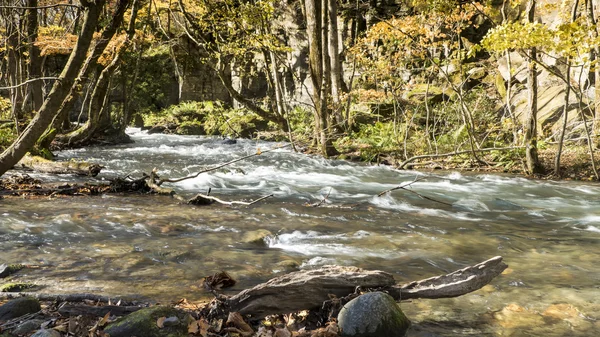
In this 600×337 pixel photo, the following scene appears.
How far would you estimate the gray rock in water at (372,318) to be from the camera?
249cm

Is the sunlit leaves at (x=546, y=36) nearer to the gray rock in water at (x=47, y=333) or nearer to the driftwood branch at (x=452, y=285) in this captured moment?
the driftwood branch at (x=452, y=285)

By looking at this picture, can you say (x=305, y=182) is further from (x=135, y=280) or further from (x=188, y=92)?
(x=188, y=92)

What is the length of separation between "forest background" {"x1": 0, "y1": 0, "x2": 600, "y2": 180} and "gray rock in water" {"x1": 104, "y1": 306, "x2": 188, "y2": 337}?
3.54 meters

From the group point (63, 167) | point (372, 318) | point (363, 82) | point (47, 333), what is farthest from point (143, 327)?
point (363, 82)

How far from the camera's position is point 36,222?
5.15 m

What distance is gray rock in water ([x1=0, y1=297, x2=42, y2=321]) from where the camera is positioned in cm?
246

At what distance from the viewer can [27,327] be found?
2.32 metres

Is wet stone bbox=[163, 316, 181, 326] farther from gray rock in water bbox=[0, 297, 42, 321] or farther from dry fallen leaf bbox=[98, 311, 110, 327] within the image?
gray rock in water bbox=[0, 297, 42, 321]

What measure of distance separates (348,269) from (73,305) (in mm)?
1753

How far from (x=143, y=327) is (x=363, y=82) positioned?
20.2 metres

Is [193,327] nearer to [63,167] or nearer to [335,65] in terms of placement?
[63,167]

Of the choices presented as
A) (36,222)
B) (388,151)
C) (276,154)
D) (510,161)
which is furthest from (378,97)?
(36,222)

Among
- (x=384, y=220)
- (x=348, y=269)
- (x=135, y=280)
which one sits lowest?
(x=384, y=220)

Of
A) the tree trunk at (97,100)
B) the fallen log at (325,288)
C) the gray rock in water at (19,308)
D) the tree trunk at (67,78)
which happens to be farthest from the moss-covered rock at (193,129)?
the fallen log at (325,288)
